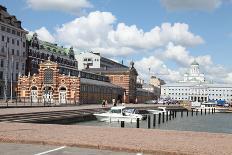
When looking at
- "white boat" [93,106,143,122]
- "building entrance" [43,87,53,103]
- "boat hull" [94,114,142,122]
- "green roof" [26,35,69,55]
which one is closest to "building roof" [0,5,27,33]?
"green roof" [26,35,69,55]

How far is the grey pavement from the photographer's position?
1962 centimetres

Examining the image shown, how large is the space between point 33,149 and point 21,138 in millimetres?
2892

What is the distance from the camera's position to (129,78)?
14375cm

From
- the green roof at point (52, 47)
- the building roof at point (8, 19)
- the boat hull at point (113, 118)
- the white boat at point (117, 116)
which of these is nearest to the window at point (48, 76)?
the building roof at point (8, 19)

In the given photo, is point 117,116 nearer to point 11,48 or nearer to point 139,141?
point 139,141

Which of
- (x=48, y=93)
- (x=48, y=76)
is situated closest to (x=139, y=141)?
(x=48, y=76)

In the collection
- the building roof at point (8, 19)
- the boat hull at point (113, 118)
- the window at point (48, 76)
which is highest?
the building roof at point (8, 19)

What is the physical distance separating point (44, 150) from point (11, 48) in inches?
4266

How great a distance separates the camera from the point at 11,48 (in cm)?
12412

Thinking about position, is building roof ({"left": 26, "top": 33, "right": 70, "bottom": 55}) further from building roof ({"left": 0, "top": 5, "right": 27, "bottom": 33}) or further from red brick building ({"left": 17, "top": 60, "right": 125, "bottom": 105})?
red brick building ({"left": 17, "top": 60, "right": 125, "bottom": 105})

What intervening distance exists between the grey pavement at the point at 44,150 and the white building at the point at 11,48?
96.2 metres

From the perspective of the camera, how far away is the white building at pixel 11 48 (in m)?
119

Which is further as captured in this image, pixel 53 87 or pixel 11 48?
pixel 11 48

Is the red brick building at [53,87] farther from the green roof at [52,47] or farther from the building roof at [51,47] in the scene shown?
the green roof at [52,47]
